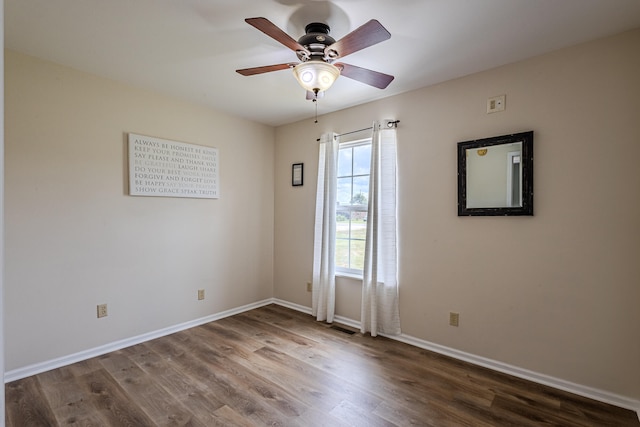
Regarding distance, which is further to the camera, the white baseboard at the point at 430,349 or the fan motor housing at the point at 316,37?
the white baseboard at the point at 430,349

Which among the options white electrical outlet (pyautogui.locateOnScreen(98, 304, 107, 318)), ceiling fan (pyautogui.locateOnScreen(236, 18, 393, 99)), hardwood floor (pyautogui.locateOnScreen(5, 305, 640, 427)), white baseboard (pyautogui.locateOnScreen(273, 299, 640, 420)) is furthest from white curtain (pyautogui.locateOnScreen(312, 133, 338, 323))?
white electrical outlet (pyautogui.locateOnScreen(98, 304, 107, 318))

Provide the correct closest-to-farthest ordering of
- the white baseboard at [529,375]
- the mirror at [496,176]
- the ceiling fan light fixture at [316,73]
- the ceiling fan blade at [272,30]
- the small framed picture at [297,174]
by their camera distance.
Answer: the ceiling fan blade at [272,30]
the ceiling fan light fixture at [316,73]
the white baseboard at [529,375]
the mirror at [496,176]
the small framed picture at [297,174]

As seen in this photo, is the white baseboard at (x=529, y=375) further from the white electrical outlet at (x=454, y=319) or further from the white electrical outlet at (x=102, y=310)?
the white electrical outlet at (x=102, y=310)

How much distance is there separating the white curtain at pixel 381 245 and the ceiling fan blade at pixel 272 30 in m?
1.43

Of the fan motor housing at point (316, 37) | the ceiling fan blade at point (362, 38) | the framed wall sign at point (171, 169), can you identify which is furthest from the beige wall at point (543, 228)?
the framed wall sign at point (171, 169)

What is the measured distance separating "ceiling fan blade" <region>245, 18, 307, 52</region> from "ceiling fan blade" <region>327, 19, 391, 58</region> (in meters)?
0.21

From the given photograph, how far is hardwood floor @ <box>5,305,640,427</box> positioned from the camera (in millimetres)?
1934

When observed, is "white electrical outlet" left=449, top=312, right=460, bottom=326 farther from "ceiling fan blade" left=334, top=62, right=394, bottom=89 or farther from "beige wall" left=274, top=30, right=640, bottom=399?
"ceiling fan blade" left=334, top=62, right=394, bottom=89

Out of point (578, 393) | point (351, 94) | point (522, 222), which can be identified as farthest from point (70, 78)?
point (578, 393)

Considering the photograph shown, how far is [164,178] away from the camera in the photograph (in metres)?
3.13

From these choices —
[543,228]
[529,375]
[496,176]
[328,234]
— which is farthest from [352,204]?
[529,375]

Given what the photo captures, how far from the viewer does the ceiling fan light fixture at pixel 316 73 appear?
192 cm

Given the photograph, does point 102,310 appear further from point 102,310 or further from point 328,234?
point 328,234

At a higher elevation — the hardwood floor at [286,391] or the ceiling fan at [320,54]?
the ceiling fan at [320,54]
